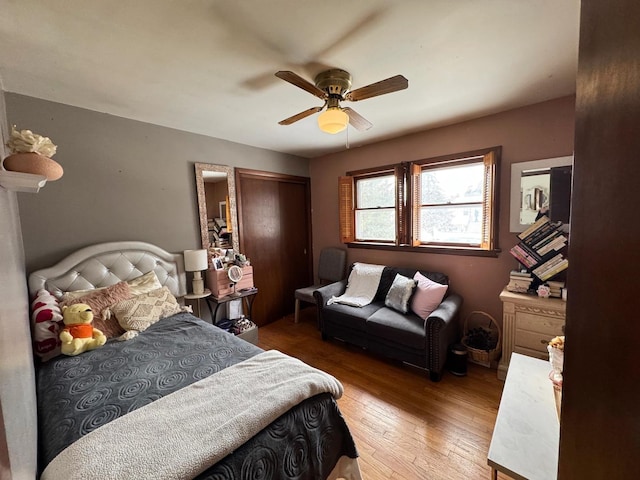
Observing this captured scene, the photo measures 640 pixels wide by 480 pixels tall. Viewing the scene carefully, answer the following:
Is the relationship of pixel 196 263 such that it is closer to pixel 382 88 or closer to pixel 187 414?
pixel 187 414

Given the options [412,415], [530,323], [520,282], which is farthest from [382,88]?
[412,415]

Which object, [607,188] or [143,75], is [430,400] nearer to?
[607,188]

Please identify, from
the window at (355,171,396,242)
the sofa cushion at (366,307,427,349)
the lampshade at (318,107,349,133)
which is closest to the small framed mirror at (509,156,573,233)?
the window at (355,171,396,242)

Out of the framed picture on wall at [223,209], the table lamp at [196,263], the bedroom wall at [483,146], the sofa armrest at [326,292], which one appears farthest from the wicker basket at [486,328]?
the framed picture on wall at [223,209]

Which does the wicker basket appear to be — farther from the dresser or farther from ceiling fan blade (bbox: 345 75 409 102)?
ceiling fan blade (bbox: 345 75 409 102)

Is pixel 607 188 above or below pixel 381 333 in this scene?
above

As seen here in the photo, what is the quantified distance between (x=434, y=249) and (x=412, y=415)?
1.71 m

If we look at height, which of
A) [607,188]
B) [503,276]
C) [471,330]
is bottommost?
[471,330]

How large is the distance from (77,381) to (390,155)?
3411 millimetres

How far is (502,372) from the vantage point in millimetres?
2250

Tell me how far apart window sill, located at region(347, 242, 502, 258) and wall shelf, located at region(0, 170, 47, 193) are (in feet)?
10.0

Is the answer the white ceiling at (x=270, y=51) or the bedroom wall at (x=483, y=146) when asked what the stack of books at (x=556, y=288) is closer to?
the bedroom wall at (x=483, y=146)

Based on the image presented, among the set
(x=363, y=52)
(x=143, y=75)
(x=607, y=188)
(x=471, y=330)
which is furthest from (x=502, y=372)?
(x=143, y=75)

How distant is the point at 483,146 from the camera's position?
256cm
